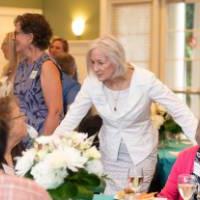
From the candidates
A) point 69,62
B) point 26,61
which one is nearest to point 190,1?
point 69,62

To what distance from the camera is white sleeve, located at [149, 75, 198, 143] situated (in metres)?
3.15

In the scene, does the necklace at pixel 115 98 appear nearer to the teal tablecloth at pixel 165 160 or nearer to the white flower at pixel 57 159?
Answer: the teal tablecloth at pixel 165 160

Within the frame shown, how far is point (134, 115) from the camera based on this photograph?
3.21m

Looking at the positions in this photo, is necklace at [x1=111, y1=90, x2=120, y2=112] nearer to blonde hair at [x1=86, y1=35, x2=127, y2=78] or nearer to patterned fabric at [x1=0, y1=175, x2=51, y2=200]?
blonde hair at [x1=86, y1=35, x2=127, y2=78]

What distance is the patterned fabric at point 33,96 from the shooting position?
3473 millimetres

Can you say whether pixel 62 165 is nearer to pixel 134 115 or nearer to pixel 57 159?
pixel 57 159

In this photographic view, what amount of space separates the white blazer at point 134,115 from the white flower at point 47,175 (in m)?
1.18

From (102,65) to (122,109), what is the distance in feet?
0.91

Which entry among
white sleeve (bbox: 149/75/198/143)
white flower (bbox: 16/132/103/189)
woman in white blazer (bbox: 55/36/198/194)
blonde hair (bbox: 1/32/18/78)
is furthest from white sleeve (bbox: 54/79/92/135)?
white flower (bbox: 16/132/103/189)

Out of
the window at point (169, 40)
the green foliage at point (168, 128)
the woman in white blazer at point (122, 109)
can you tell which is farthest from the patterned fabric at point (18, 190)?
the window at point (169, 40)

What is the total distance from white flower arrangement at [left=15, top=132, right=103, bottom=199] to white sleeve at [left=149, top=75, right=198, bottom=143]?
107cm

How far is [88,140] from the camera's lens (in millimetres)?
2213

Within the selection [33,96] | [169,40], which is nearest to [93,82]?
[33,96]

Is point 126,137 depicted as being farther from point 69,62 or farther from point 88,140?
point 69,62
